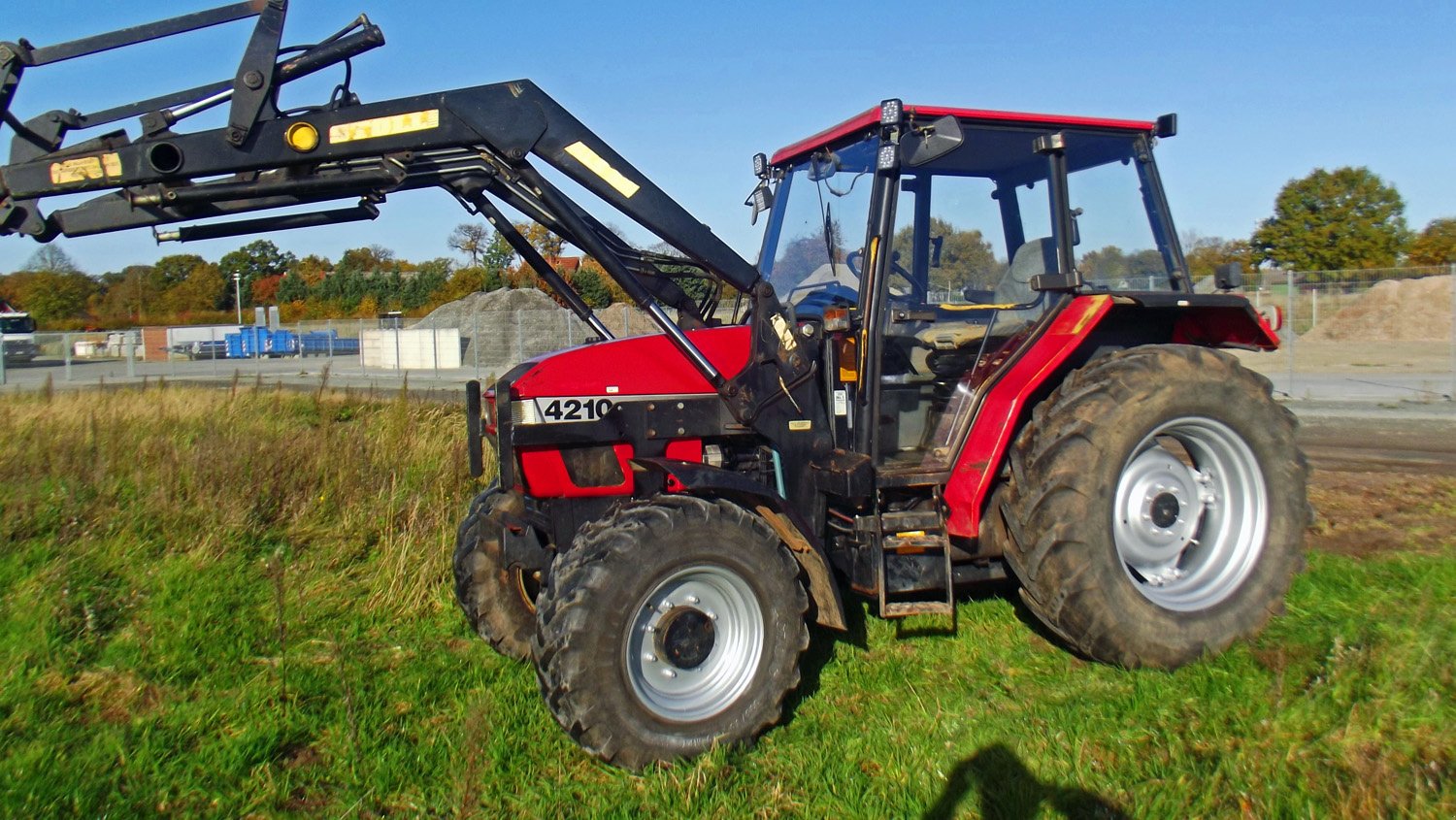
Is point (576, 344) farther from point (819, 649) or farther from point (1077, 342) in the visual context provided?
point (1077, 342)

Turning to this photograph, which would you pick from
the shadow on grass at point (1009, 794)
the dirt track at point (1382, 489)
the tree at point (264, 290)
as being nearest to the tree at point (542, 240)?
the shadow on grass at point (1009, 794)

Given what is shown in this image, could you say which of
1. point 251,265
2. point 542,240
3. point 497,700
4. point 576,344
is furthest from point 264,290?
point 497,700

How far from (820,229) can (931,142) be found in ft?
3.11

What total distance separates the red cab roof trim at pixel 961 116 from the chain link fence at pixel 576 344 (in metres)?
11.8

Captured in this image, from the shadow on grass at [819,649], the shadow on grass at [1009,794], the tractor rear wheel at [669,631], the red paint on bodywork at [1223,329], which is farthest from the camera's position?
the red paint on bodywork at [1223,329]

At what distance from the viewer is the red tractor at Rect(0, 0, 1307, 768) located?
3.75 m

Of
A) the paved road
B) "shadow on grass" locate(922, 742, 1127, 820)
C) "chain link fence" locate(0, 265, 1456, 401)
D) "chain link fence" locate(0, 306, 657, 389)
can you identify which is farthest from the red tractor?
"chain link fence" locate(0, 306, 657, 389)

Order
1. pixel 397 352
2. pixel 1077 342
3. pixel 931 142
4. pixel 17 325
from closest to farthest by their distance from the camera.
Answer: pixel 931 142
pixel 1077 342
pixel 397 352
pixel 17 325

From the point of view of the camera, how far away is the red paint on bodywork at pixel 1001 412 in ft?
14.3

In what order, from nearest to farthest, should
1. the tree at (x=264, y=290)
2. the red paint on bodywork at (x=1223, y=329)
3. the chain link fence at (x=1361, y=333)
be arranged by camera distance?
1. the red paint on bodywork at (x=1223, y=329)
2. the chain link fence at (x=1361, y=333)
3. the tree at (x=264, y=290)

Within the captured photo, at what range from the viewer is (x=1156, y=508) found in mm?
4766

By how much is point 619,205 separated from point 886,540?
177 centimetres

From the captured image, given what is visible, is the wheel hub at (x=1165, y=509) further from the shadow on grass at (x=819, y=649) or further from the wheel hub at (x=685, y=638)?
the wheel hub at (x=685, y=638)

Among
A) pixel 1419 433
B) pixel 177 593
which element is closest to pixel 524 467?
pixel 177 593
